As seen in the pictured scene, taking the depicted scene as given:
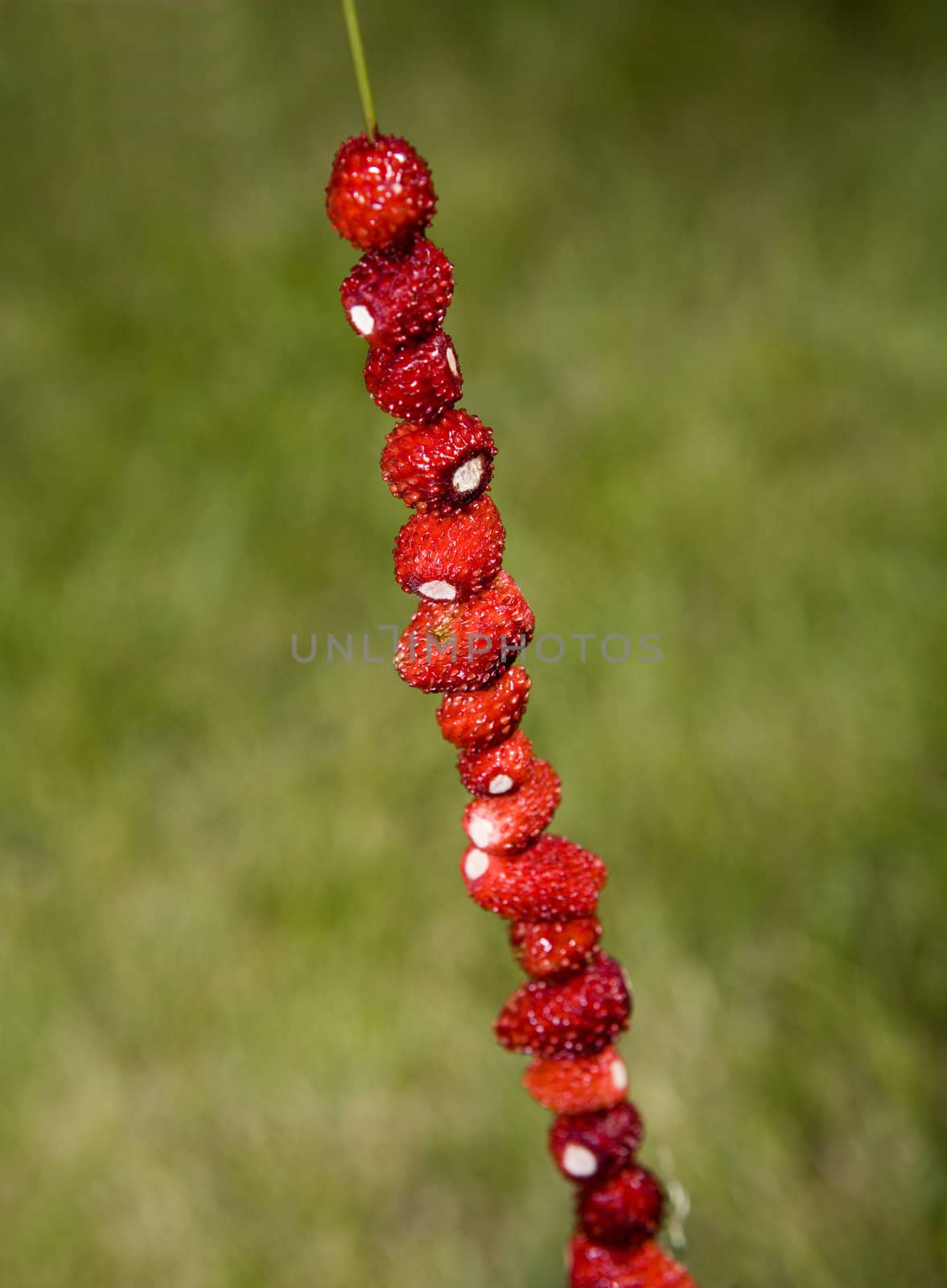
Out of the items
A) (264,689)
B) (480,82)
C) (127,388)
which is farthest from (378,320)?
(480,82)

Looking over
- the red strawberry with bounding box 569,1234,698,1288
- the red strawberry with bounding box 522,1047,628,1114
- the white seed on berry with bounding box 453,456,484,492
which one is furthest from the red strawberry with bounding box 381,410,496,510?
the red strawberry with bounding box 569,1234,698,1288

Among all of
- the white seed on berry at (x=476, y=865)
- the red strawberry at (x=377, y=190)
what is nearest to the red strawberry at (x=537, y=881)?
the white seed on berry at (x=476, y=865)

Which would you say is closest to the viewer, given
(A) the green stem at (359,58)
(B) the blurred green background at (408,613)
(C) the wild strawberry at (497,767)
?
(A) the green stem at (359,58)

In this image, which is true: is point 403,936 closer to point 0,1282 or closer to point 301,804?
point 301,804

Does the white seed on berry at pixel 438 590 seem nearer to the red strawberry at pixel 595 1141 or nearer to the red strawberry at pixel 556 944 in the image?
the red strawberry at pixel 556 944

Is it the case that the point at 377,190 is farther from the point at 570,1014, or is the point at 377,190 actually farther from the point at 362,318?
the point at 570,1014

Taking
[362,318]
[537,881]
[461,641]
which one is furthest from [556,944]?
[362,318]
